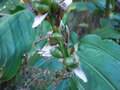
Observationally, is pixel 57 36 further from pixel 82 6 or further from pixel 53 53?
pixel 82 6

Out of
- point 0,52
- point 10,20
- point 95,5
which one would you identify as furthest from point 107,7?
point 0,52

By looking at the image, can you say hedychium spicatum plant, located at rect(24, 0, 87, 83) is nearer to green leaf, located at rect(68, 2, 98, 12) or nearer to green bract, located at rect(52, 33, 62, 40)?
green bract, located at rect(52, 33, 62, 40)

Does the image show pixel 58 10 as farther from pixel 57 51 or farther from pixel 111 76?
pixel 111 76

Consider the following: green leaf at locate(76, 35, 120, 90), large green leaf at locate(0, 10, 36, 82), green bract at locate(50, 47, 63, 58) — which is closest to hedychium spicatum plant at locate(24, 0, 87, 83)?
green bract at locate(50, 47, 63, 58)

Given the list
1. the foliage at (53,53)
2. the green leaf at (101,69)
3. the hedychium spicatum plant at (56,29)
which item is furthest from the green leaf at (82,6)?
the hedychium spicatum plant at (56,29)

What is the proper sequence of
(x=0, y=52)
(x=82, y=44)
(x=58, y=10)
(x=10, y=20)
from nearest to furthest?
1. (x=58, y=10)
2. (x=0, y=52)
3. (x=10, y=20)
4. (x=82, y=44)

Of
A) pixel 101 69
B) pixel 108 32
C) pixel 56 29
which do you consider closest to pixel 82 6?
pixel 108 32
